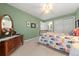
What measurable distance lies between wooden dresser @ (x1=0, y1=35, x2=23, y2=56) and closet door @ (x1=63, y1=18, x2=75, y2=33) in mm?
1217

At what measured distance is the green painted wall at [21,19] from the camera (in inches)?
106

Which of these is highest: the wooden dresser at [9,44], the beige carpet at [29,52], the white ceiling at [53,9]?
the white ceiling at [53,9]

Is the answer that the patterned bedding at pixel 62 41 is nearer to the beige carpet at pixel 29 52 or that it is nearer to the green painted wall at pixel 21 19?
the beige carpet at pixel 29 52

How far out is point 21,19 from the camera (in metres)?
2.76

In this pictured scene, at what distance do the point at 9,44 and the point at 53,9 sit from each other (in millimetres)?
1499

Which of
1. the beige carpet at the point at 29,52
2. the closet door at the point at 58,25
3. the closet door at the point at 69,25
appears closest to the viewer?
the closet door at the point at 69,25

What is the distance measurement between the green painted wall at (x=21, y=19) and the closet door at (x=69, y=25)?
0.69m

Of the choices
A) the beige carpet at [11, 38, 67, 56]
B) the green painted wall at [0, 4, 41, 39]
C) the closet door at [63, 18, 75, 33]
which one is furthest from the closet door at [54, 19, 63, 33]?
the beige carpet at [11, 38, 67, 56]

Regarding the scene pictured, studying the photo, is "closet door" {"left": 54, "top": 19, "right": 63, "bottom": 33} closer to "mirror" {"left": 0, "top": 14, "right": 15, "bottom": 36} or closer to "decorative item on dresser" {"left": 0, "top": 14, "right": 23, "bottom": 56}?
"decorative item on dresser" {"left": 0, "top": 14, "right": 23, "bottom": 56}

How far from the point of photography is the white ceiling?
98.8 inches

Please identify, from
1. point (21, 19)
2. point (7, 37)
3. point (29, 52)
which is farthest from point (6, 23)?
point (29, 52)

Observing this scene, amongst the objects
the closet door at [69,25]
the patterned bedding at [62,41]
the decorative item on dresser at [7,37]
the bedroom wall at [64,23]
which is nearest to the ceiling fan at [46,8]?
the bedroom wall at [64,23]

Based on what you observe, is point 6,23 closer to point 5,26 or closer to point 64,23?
point 5,26

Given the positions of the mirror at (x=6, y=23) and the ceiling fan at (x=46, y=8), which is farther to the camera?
the mirror at (x=6, y=23)
